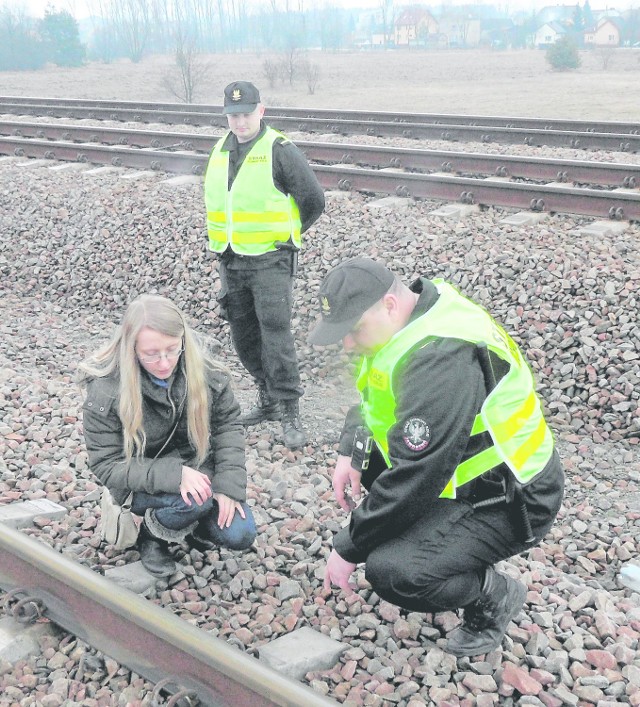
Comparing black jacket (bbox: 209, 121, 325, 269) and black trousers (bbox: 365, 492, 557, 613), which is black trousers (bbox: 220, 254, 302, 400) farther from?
Answer: black trousers (bbox: 365, 492, 557, 613)

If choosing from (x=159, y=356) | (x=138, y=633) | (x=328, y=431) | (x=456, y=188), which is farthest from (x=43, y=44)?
(x=138, y=633)

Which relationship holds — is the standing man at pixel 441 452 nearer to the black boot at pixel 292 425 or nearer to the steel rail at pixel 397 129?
the black boot at pixel 292 425

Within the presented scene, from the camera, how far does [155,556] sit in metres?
3.77

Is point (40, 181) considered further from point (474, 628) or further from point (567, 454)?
point (474, 628)

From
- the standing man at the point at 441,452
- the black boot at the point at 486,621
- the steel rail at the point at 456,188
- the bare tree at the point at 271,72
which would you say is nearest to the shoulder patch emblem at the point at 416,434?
the standing man at the point at 441,452

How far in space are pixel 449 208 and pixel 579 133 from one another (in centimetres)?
448

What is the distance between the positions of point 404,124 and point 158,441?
34.2 ft

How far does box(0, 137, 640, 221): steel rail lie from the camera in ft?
25.8

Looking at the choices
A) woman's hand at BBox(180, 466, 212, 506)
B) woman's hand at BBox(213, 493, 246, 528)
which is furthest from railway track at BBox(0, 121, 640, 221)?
woman's hand at BBox(180, 466, 212, 506)

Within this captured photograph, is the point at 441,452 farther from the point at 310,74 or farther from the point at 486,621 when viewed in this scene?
the point at 310,74

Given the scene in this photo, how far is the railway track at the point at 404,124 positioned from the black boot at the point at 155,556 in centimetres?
935

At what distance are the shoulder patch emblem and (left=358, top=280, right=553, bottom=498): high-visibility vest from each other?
5.1 inches

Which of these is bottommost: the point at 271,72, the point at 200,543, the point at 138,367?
the point at 271,72

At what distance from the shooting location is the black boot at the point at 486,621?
323cm
